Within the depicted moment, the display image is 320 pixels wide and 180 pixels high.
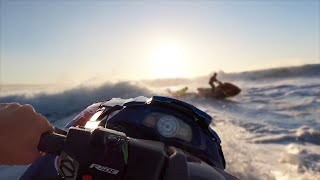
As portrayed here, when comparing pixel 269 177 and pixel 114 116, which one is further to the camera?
pixel 269 177

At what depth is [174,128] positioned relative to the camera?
1820mm

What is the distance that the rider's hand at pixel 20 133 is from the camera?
3.78 ft

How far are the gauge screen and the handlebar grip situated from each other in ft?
2.37

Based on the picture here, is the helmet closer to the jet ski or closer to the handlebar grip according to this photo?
the jet ski

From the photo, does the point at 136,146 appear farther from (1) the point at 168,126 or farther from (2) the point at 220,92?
(2) the point at 220,92

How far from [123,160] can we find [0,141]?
0.38m

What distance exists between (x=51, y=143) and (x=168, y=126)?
77cm

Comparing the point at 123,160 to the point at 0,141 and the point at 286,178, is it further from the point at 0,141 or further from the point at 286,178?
the point at 286,178

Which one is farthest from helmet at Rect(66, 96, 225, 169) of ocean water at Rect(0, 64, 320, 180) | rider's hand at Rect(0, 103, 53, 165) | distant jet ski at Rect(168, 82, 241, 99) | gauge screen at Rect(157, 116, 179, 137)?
distant jet ski at Rect(168, 82, 241, 99)

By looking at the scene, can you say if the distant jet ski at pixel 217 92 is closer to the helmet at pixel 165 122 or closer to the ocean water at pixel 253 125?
the ocean water at pixel 253 125

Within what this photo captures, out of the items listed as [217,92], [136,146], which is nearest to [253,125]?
[217,92]

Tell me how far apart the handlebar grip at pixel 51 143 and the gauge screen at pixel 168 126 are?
72cm

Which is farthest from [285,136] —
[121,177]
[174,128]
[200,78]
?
[200,78]

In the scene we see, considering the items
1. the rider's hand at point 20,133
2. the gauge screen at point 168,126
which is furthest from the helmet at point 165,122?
the rider's hand at point 20,133
